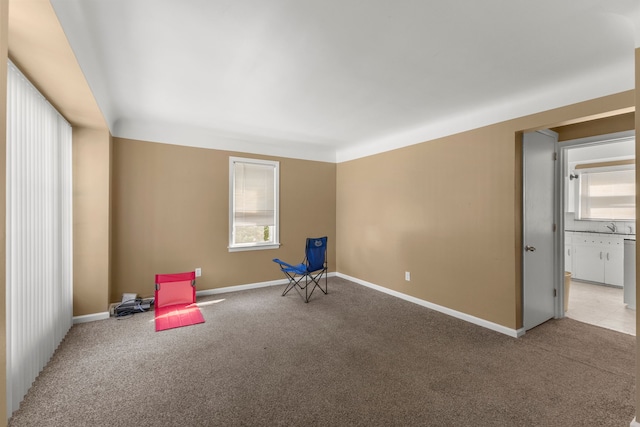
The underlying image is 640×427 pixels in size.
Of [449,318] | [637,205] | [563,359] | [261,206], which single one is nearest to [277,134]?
[261,206]

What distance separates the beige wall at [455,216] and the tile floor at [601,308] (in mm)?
1330

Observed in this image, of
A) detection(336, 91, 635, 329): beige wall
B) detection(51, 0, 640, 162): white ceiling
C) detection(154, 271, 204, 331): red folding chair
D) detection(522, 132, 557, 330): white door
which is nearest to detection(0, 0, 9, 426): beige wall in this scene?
detection(51, 0, 640, 162): white ceiling

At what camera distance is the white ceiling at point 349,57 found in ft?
5.68

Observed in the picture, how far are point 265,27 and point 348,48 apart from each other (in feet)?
2.09

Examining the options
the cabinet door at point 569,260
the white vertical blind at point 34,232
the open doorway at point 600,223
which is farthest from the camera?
the cabinet door at point 569,260

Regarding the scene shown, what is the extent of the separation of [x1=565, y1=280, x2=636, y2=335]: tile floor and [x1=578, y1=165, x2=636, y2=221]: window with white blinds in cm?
151

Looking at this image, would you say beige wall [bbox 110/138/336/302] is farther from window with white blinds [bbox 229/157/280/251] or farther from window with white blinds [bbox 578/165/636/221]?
window with white blinds [bbox 578/165/636/221]

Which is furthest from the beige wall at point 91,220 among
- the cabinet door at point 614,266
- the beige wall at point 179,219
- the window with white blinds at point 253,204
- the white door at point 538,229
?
the cabinet door at point 614,266

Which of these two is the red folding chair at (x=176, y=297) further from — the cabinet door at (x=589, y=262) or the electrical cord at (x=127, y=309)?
the cabinet door at (x=589, y=262)

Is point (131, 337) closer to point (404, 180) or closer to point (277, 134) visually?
point (277, 134)

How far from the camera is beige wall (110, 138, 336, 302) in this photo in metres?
3.91

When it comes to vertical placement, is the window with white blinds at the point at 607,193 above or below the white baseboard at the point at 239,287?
above

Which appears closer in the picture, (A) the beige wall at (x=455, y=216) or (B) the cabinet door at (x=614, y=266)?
(A) the beige wall at (x=455, y=216)

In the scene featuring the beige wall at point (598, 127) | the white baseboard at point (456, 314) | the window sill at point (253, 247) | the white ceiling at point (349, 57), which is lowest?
the white baseboard at point (456, 314)
